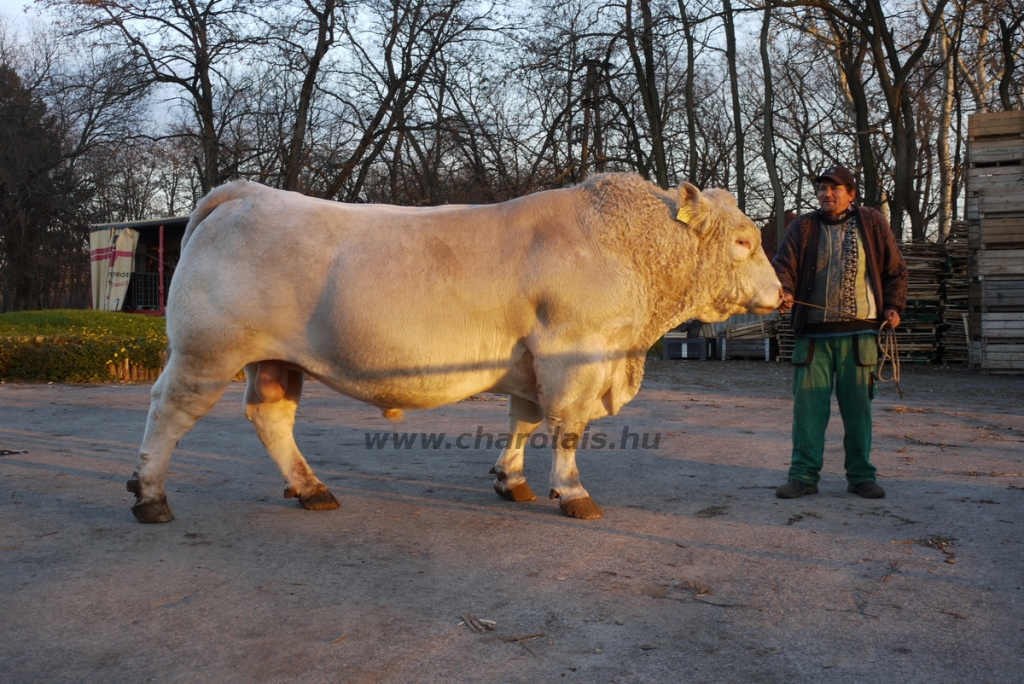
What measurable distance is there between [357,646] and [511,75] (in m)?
21.5

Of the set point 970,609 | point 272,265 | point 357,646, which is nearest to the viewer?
point 357,646

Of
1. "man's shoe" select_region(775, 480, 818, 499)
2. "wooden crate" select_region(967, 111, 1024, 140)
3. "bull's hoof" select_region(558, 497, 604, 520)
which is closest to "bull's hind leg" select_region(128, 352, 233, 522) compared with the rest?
"bull's hoof" select_region(558, 497, 604, 520)

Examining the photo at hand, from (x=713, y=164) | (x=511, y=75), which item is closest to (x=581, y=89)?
(x=511, y=75)

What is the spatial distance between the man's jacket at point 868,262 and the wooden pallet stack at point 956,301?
40.7 ft

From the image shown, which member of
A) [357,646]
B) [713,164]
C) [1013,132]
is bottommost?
[357,646]

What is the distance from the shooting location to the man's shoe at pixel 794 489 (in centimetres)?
543

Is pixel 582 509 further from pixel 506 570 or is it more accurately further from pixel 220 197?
pixel 220 197

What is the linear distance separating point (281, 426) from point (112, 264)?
18652 mm

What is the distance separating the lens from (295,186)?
20.8 m

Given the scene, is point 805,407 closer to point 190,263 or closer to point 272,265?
point 272,265

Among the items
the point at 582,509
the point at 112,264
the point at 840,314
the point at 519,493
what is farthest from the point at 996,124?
the point at 112,264

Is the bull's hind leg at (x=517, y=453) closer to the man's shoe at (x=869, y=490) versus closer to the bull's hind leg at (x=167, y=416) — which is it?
the bull's hind leg at (x=167, y=416)

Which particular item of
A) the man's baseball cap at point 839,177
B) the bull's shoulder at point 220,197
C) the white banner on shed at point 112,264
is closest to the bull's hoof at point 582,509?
the bull's shoulder at point 220,197

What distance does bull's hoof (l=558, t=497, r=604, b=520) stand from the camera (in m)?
4.86
